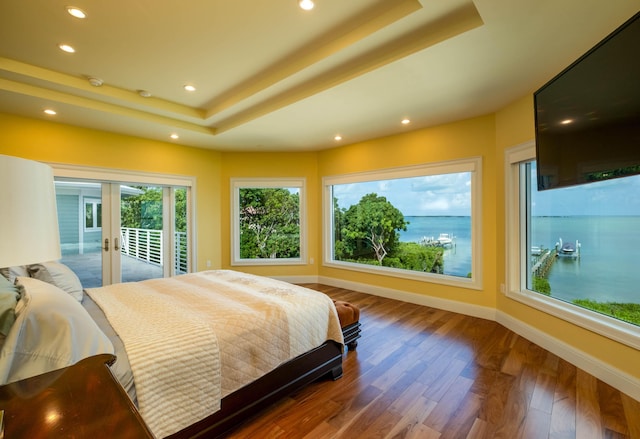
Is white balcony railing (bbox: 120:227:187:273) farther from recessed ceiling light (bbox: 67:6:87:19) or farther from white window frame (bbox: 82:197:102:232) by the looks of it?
recessed ceiling light (bbox: 67:6:87:19)

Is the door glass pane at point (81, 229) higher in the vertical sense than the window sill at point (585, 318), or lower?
higher

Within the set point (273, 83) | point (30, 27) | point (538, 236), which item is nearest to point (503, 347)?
point (538, 236)

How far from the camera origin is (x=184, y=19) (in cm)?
209

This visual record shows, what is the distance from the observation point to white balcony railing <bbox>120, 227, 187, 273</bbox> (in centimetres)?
436

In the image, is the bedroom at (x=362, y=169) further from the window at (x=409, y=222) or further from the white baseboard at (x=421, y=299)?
the window at (x=409, y=222)

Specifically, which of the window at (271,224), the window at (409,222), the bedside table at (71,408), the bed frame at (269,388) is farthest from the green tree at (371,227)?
the bedside table at (71,408)

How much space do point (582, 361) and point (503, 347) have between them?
0.59 m

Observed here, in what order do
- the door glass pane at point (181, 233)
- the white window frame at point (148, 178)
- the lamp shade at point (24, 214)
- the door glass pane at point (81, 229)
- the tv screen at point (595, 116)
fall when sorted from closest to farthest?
the lamp shade at point (24, 214) < the tv screen at point (595, 116) < the white window frame at point (148, 178) < the door glass pane at point (81, 229) < the door glass pane at point (181, 233)

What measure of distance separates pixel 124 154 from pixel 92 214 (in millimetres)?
973

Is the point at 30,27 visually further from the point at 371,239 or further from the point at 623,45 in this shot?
the point at 371,239

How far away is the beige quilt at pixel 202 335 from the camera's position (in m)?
1.45

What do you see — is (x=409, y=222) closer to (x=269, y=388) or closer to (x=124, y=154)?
(x=269, y=388)

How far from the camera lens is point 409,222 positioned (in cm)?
460

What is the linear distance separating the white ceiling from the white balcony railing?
1609mm
